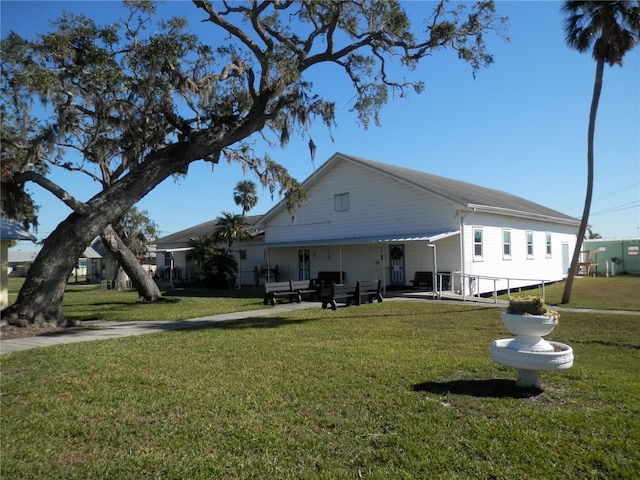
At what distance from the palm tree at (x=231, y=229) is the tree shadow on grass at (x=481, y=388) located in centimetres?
2497

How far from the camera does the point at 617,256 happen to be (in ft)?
132

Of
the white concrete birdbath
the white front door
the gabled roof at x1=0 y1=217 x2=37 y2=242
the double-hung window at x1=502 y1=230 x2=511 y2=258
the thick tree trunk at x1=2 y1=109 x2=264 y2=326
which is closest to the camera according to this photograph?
the white concrete birdbath

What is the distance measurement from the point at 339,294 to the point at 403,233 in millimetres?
7226

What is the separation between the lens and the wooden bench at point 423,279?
71.1 ft

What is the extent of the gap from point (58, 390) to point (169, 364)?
177 centimetres

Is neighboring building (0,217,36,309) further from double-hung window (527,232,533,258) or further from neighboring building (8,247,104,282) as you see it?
neighboring building (8,247,104,282)

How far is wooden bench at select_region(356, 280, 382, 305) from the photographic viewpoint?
17109 millimetres

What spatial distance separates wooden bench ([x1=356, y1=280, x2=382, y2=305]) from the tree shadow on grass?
10.7 m

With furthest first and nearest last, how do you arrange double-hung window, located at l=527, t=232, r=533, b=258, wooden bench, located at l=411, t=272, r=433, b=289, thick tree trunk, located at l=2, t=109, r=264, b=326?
double-hung window, located at l=527, t=232, r=533, b=258 < wooden bench, located at l=411, t=272, r=433, b=289 < thick tree trunk, located at l=2, t=109, r=264, b=326

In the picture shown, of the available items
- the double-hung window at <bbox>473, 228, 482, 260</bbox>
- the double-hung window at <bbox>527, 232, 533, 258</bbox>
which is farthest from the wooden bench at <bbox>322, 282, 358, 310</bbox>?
the double-hung window at <bbox>527, 232, 533, 258</bbox>

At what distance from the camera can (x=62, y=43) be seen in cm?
1326

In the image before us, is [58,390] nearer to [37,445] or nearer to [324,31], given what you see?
Answer: [37,445]

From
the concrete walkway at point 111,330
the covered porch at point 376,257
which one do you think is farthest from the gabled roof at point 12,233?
the covered porch at point 376,257

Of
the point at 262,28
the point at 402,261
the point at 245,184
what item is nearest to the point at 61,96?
the point at 262,28
